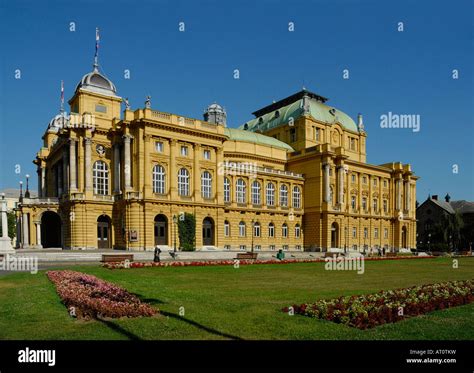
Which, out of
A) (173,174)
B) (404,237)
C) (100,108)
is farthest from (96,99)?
(404,237)

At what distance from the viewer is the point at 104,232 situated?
162 ft

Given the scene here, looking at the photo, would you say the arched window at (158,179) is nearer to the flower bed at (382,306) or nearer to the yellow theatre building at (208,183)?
the yellow theatre building at (208,183)

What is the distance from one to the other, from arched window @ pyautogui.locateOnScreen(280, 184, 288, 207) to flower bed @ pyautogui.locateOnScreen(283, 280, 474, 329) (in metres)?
50.9

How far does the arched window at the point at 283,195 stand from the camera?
66.1 m

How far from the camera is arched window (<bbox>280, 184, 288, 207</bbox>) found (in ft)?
217

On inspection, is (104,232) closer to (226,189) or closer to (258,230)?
(226,189)

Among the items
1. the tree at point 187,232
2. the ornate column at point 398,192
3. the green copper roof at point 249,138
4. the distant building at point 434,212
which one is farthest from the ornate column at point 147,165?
the distant building at point 434,212

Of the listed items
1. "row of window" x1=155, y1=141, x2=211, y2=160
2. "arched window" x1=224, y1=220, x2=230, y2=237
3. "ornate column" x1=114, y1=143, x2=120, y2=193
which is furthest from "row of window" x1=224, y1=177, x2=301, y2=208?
"ornate column" x1=114, y1=143, x2=120, y2=193

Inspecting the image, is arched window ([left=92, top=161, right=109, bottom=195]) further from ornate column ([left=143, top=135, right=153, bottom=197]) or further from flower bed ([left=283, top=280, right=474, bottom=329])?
flower bed ([left=283, top=280, right=474, bottom=329])

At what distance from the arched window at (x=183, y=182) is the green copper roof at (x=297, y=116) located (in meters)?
33.0

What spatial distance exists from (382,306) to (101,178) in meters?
45.5
